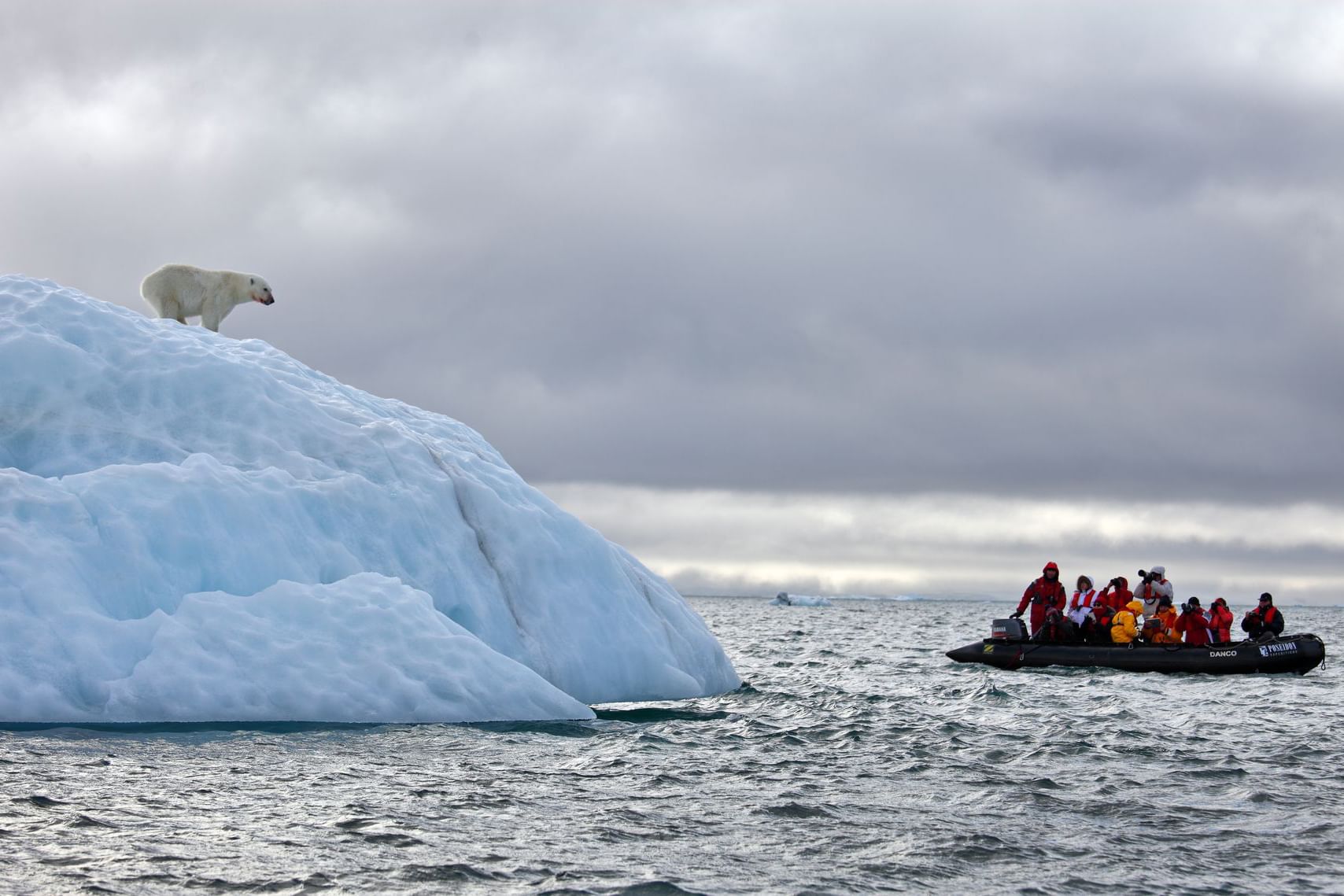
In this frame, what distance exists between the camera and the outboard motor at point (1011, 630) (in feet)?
84.3

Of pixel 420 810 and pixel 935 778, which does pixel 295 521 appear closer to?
pixel 420 810

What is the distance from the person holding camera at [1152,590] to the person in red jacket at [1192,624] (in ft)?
1.59

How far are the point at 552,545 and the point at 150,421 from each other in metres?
4.70

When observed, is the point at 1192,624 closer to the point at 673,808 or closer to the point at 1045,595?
the point at 1045,595

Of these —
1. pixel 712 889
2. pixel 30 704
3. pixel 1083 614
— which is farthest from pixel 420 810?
pixel 1083 614

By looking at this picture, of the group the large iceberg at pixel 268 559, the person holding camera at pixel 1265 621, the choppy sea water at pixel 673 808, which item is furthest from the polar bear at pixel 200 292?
the person holding camera at pixel 1265 621

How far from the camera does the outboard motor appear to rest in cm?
2570

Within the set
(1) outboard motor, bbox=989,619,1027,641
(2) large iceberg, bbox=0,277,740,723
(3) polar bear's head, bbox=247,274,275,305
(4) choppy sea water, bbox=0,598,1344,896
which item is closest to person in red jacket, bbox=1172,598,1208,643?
(1) outboard motor, bbox=989,619,1027,641

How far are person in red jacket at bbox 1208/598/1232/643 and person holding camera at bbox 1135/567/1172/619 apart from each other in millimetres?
855

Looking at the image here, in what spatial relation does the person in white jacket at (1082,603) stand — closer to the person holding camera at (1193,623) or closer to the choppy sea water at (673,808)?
the person holding camera at (1193,623)

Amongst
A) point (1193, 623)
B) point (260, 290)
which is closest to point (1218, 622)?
point (1193, 623)

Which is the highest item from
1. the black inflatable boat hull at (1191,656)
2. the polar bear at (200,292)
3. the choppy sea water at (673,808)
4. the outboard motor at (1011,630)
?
the polar bear at (200,292)

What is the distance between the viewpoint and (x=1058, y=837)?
8469 mm

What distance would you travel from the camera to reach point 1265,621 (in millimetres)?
25828
